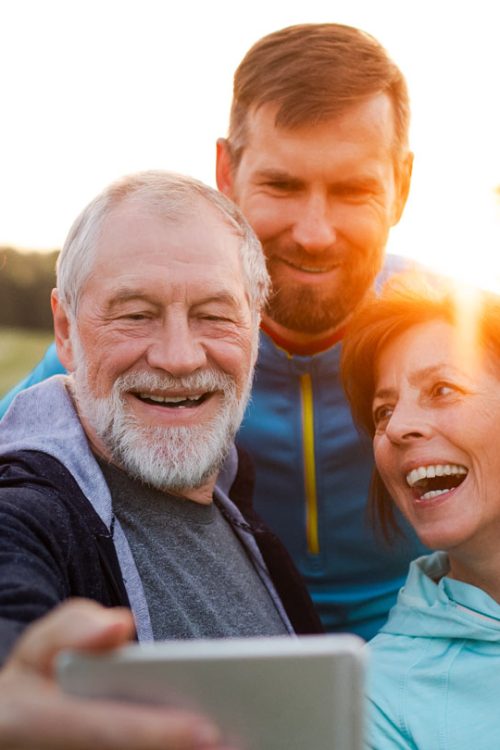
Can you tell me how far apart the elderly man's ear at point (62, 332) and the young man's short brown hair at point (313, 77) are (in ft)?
4.08

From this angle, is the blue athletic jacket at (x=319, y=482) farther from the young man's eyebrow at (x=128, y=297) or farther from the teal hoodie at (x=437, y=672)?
the young man's eyebrow at (x=128, y=297)

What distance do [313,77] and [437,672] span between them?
6.78ft

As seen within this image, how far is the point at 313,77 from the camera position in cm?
339

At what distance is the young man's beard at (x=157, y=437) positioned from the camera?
231 centimetres

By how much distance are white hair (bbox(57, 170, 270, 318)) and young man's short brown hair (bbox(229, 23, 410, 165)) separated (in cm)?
99

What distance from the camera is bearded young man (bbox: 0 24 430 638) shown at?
3377 millimetres

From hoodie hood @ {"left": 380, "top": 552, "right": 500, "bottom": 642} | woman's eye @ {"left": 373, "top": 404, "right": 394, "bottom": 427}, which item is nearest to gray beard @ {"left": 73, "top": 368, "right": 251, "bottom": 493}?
woman's eye @ {"left": 373, "top": 404, "right": 394, "bottom": 427}

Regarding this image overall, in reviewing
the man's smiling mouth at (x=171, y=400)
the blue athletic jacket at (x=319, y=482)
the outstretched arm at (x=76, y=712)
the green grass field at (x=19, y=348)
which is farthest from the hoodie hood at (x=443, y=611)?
the green grass field at (x=19, y=348)

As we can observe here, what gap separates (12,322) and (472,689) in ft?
75.0

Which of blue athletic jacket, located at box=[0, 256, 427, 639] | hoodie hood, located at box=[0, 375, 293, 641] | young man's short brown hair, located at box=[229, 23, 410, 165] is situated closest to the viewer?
hoodie hood, located at box=[0, 375, 293, 641]

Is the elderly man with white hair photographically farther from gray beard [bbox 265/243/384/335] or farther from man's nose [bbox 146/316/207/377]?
gray beard [bbox 265/243/384/335]

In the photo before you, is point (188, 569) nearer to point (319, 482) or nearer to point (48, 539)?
point (48, 539)

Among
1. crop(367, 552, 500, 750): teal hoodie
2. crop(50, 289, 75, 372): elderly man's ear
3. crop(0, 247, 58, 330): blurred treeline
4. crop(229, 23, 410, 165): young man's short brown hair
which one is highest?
crop(229, 23, 410, 165): young man's short brown hair

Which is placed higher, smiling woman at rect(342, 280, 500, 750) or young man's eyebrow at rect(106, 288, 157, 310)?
young man's eyebrow at rect(106, 288, 157, 310)
